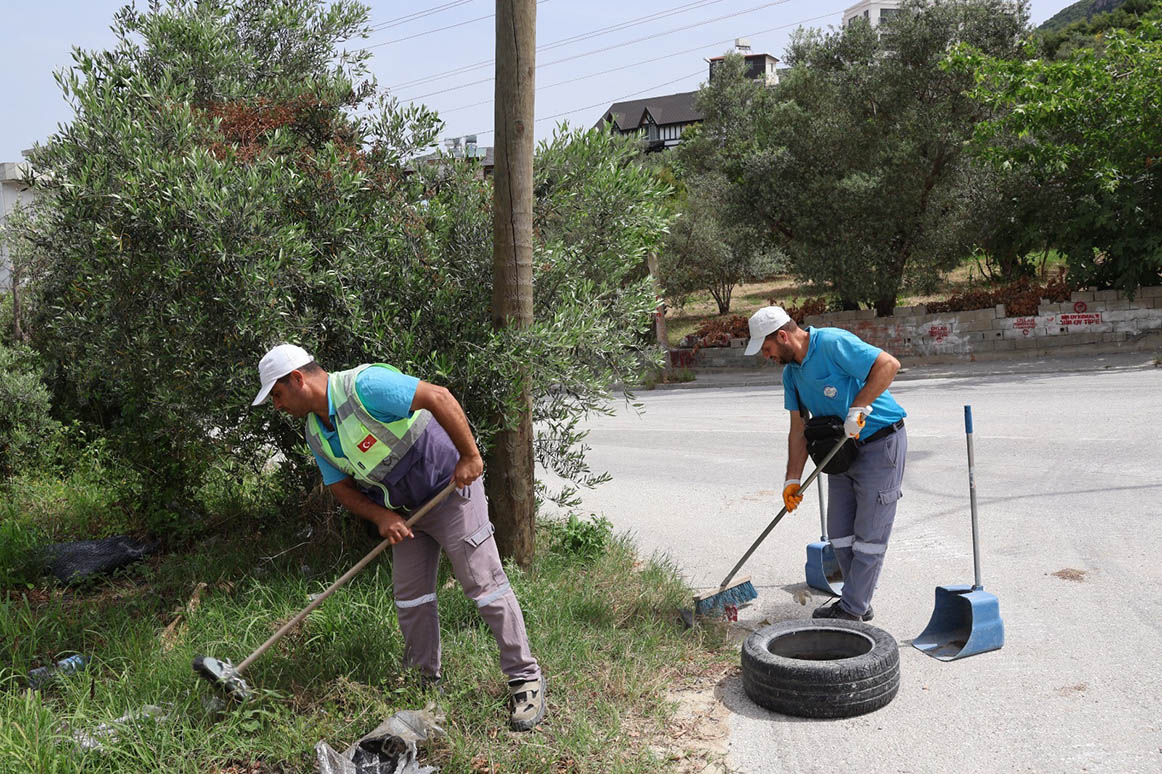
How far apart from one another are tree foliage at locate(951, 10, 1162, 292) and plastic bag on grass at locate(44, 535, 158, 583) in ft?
47.8

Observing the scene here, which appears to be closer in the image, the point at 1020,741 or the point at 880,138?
the point at 1020,741

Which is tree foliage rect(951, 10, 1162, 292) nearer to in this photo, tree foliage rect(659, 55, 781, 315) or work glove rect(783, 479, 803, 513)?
tree foliage rect(659, 55, 781, 315)

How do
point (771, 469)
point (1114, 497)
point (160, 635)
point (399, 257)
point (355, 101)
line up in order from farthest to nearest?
point (771, 469) < point (1114, 497) < point (355, 101) < point (399, 257) < point (160, 635)

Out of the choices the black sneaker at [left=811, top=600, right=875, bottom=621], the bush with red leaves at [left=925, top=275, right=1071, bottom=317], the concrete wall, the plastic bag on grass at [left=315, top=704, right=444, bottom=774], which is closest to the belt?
the black sneaker at [left=811, top=600, right=875, bottom=621]

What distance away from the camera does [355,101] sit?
680cm

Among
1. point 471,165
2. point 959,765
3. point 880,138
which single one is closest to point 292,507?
point 471,165

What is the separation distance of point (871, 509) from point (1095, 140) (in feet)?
48.3

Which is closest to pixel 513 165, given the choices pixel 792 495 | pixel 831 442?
pixel 831 442

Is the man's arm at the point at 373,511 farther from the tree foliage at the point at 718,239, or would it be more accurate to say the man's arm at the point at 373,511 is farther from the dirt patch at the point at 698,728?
the tree foliage at the point at 718,239

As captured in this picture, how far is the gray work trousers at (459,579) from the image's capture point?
4148mm

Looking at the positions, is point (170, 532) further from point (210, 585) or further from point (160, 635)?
point (160, 635)

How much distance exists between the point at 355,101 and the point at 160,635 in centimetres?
385

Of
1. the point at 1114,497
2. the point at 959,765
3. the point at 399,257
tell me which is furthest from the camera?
the point at 1114,497

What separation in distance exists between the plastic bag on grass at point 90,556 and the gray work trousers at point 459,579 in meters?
3.09
